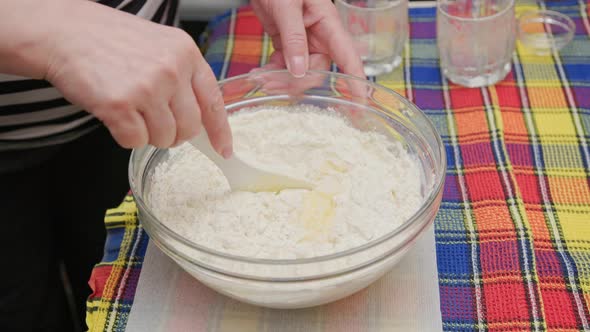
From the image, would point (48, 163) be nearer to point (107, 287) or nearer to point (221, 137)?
point (107, 287)

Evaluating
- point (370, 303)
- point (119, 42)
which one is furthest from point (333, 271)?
point (119, 42)

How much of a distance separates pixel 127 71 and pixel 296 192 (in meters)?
0.32

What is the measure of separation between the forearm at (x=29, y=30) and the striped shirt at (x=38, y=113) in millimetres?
273

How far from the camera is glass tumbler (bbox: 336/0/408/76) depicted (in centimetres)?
139

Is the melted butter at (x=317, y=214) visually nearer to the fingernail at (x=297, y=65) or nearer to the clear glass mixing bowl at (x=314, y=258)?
the clear glass mixing bowl at (x=314, y=258)

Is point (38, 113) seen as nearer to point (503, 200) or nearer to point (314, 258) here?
point (314, 258)

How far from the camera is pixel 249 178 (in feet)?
3.14

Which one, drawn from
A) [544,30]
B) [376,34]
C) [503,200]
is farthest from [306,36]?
[544,30]

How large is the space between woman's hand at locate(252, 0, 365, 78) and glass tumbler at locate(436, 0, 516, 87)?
11.2 inches

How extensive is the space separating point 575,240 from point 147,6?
2.71 feet

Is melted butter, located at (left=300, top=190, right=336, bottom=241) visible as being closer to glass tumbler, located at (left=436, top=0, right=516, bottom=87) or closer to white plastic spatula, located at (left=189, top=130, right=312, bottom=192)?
white plastic spatula, located at (left=189, top=130, right=312, bottom=192)

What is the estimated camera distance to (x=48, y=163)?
1261 mm

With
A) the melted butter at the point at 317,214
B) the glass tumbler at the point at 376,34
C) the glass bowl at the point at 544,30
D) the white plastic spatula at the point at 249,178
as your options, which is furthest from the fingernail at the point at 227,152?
the glass bowl at the point at 544,30

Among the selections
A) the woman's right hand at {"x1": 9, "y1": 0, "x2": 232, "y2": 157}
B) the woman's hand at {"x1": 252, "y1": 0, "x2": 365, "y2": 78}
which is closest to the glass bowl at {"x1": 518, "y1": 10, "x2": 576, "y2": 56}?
the woman's hand at {"x1": 252, "y1": 0, "x2": 365, "y2": 78}
